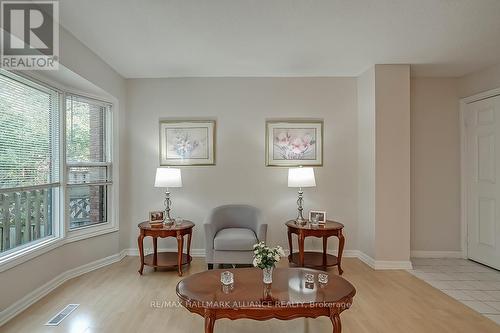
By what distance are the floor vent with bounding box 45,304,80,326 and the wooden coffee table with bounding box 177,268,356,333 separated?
118 cm

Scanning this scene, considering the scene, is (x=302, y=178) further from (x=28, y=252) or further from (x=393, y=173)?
(x=28, y=252)

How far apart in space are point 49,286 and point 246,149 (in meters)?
2.82

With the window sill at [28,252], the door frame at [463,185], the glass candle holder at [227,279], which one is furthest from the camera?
the door frame at [463,185]

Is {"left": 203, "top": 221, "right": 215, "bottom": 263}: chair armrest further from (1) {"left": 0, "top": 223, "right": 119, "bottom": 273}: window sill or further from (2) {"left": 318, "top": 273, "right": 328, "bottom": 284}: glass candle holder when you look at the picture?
(2) {"left": 318, "top": 273, "right": 328, "bottom": 284}: glass candle holder

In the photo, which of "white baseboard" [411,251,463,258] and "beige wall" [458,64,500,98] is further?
"white baseboard" [411,251,463,258]

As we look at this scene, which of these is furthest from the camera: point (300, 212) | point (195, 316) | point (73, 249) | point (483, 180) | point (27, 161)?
point (483, 180)

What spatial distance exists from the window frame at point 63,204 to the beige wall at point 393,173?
139 inches

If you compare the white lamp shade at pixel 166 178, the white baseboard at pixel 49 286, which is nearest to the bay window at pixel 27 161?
the white baseboard at pixel 49 286

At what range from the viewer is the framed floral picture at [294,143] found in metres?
4.39

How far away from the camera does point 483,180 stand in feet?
13.5

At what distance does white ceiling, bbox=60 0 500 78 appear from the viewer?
Answer: 2.56 meters

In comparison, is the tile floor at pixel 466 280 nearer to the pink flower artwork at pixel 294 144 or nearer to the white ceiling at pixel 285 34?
the pink flower artwork at pixel 294 144

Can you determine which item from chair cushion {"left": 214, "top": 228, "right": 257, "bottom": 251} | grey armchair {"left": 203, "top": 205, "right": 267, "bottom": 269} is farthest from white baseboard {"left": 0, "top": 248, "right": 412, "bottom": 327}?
chair cushion {"left": 214, "top": 228, "right": 257, "bottom": 251}

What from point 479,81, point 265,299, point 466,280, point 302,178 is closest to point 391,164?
point 302,178
